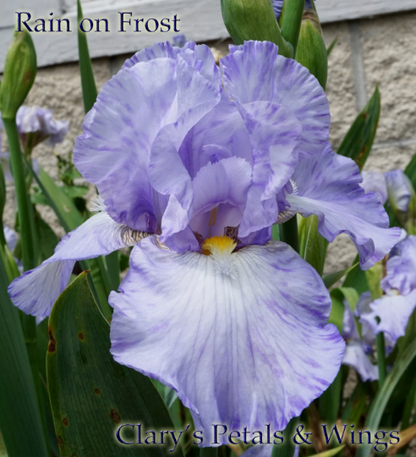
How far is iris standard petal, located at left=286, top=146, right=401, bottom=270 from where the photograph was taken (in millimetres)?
311

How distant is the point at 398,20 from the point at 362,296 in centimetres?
78

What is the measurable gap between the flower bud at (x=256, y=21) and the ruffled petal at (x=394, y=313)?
A: 15.2 inches

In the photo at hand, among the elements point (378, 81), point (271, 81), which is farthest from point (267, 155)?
point (378, 81)

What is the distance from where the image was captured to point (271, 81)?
0.97 ft

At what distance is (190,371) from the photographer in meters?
0.24

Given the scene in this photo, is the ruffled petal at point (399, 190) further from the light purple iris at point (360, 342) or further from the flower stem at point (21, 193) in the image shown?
the flower stem at point (21, 193)

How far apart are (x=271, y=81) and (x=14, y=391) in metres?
0.30

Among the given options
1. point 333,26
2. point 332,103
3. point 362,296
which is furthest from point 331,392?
point 333,26

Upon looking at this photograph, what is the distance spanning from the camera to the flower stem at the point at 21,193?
0.56 m

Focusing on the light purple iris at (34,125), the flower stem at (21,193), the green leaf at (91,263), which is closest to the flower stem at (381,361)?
the green leaf at (91,263)

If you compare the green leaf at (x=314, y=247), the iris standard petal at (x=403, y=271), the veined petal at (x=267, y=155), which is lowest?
the iris standard petal at (x=403, y=271)

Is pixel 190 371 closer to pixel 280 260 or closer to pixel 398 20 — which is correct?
pixel 280 260

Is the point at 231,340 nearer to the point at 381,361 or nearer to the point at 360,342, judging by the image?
the point at 381,361

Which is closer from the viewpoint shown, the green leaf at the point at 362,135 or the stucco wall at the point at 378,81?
the green leaf at the point at 362,135
